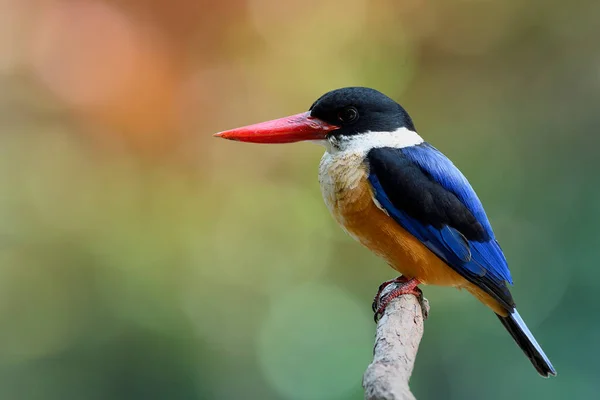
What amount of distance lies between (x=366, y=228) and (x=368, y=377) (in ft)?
1.94

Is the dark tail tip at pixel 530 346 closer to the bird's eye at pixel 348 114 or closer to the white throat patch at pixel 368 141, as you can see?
the white throat patch at pixel 368 141

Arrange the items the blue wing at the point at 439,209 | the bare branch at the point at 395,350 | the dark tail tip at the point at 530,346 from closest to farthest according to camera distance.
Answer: the bare branch at the point at 395,350
the blue wing at the point at 439,209
the dark tail tip at the point at 530,346

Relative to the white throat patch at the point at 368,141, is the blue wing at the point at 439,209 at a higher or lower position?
lower

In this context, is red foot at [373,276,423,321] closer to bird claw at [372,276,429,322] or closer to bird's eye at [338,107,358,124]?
bird claw at [372,276,429,322]

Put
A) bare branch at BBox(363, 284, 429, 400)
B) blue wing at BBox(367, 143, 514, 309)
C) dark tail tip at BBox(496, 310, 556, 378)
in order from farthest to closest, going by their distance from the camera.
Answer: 1. dark tail tip at BBox(496, 310, 556, 378)
2. blue wing at BBox(367, 143, 514, 309)
3. bare branch at BBox(363, 284, 429, 400)

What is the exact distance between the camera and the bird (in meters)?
A: 1.50

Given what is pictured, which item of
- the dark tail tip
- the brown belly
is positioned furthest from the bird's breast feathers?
the dark tail tip

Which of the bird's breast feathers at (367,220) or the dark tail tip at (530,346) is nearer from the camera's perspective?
the bird's breast feathers at (367,220)

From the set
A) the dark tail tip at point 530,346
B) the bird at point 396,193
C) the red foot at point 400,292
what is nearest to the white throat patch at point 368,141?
the bird at point 396,193

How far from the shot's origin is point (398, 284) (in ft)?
5.36

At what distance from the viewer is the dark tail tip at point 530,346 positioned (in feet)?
5.31

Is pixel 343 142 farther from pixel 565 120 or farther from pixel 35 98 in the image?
pixel 35 98

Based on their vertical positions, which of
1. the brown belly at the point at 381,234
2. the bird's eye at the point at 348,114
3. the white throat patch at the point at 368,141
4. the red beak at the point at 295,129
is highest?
the bird's eye at the point at 348,114

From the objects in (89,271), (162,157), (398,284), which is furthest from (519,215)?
Answer: (89,271)
